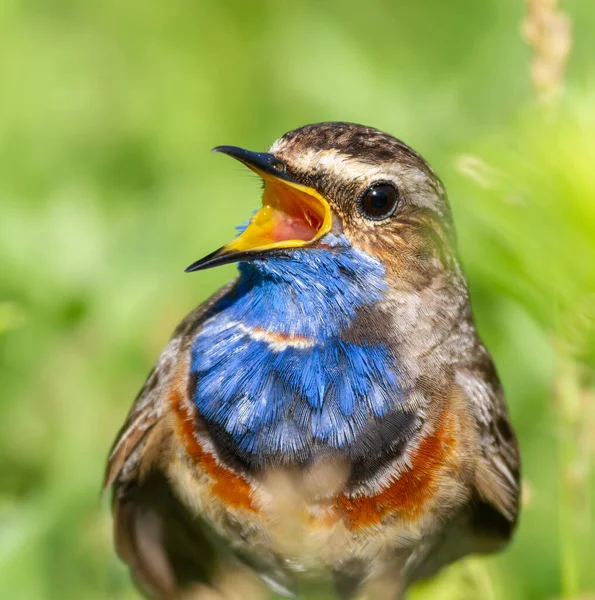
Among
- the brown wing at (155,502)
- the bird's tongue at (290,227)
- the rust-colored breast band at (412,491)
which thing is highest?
the bird's tongue at (290,227)

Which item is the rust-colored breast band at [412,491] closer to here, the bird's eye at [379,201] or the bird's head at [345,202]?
the bird's head at [345,202]

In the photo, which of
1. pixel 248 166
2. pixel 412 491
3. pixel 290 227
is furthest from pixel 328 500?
pixel 248 166

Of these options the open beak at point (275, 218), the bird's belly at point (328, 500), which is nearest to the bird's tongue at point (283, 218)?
the open beak at point (275, 218)

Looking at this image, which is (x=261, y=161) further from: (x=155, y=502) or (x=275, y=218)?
(x=155, y=502)

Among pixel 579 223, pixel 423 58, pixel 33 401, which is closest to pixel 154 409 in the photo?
pixel 33 401

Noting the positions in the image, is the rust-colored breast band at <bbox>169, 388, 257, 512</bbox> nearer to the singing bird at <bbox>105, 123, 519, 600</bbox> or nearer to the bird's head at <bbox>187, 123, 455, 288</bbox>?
the singing bird at <bbox>105, 123, 519, 600</bbox>

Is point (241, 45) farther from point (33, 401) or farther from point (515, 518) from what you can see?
point (515, 518)
